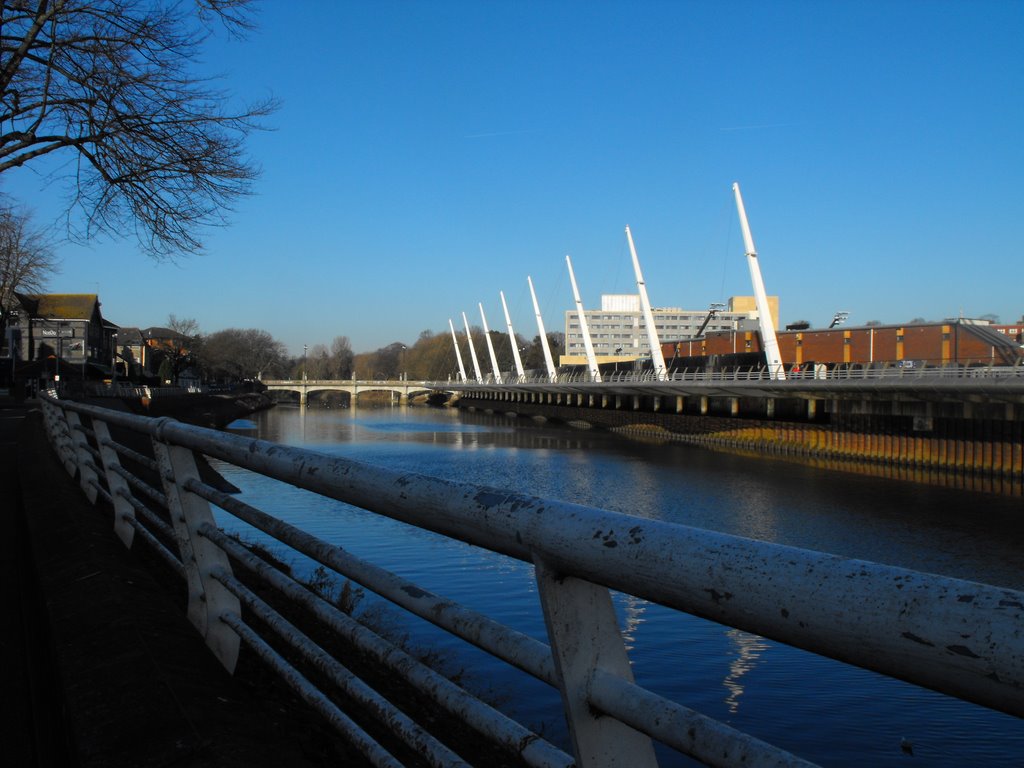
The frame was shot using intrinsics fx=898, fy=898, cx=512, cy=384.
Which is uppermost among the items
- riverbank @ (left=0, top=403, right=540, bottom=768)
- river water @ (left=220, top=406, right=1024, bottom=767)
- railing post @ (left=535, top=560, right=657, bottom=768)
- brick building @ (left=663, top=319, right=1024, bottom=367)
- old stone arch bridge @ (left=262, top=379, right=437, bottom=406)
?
brick building @ (left=663, top=319, right=1024, bottom=367)

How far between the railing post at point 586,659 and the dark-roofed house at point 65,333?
51.8m

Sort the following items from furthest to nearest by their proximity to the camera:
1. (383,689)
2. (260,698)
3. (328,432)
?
(328,432), (383,689), (260,698)

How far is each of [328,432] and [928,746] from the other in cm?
5953

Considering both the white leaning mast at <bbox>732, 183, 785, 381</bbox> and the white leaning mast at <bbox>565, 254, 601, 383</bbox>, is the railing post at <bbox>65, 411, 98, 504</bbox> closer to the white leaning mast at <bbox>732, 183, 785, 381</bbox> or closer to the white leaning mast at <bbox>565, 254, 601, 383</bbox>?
the white leaning mast at <bbox>732, 183, 785, 381</bbox>

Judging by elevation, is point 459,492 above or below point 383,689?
above

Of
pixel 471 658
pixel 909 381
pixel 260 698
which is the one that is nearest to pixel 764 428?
pixel 909 381

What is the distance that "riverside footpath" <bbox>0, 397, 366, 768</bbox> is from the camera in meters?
2.60

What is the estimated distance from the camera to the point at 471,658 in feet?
33.7

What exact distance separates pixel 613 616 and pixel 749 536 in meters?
20.1

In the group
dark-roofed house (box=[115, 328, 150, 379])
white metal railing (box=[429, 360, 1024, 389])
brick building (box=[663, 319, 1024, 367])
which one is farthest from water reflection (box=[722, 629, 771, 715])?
dark-roofed house (box=[115, 328, 150, 379])

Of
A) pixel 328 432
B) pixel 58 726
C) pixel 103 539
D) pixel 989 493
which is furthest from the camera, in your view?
pixel 328 432

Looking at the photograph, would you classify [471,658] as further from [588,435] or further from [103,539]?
[588,435]

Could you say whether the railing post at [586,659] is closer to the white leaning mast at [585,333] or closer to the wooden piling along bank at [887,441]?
the wooden piling along bank at [887,441]

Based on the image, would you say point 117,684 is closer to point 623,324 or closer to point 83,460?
point 83,460
